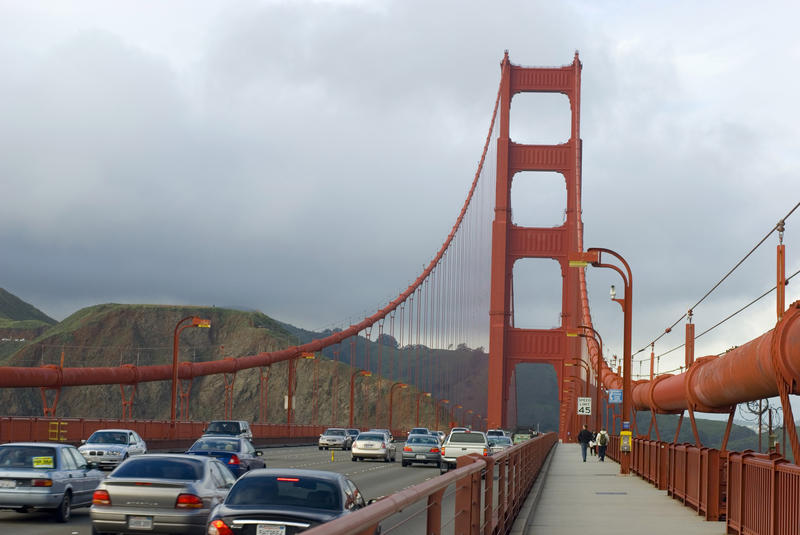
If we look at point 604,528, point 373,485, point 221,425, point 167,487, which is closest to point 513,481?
point 604,528

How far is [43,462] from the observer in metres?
17.8

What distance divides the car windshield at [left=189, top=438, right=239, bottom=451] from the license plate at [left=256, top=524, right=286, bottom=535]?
14.0 m

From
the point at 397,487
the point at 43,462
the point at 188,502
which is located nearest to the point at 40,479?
the point at 43,462

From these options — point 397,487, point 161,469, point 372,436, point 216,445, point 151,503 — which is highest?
point 161,469

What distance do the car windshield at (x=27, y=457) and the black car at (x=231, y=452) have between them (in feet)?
16.7

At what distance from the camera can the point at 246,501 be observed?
10516 mm

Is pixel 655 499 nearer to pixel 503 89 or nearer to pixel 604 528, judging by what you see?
pixel 604 528

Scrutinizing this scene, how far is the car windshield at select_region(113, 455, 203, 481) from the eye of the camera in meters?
14.4

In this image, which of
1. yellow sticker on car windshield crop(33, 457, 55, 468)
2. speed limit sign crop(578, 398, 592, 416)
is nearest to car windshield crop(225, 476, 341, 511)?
yellow sticker on car windshield crop(33, 457, 55, 468)

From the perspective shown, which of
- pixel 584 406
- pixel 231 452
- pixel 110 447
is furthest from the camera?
pixel 584 406

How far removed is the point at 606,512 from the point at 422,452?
22.1 metres

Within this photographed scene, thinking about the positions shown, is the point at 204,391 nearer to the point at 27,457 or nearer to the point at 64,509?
the point at 27,457

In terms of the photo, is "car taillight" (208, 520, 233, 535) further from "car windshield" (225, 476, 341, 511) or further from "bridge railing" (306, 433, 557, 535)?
"bridge railing" (306, 433, 557, 535)

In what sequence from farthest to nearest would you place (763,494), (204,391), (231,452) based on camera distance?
1. (204,391)
2. (231,452)
3. (763,494)
